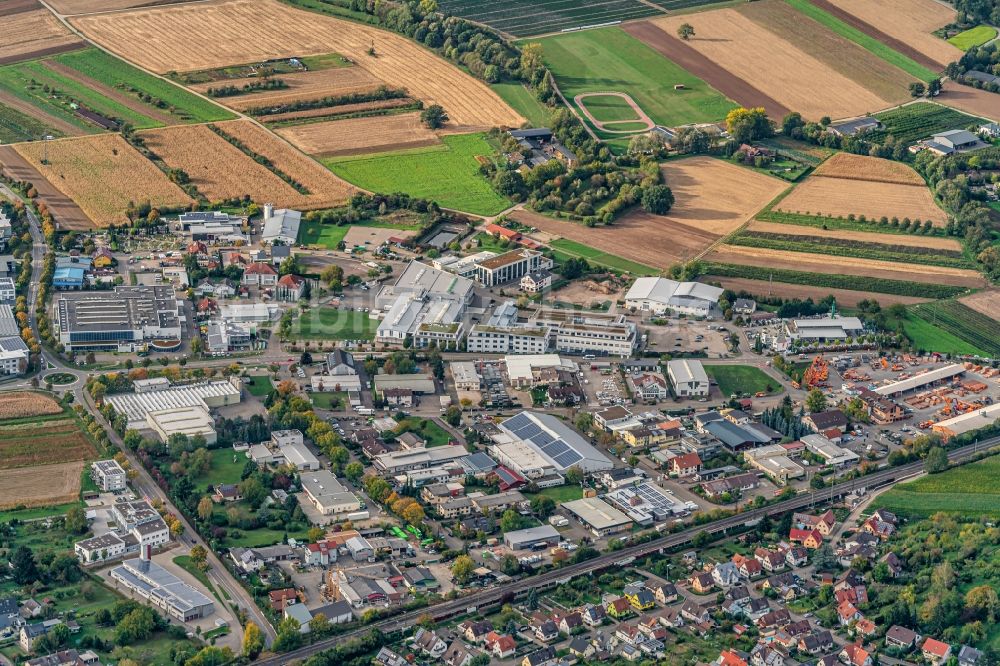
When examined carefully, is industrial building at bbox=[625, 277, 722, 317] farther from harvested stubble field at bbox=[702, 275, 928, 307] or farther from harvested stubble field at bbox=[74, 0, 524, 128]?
harvested stubble field at bbox=[74, 0, 524, 128]

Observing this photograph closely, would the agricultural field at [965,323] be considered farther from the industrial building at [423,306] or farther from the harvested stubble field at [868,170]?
the industrial building at [423,306]

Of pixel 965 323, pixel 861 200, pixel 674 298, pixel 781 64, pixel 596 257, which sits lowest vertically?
pixel 596 257

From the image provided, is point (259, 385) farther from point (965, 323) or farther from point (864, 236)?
point (864, 236)

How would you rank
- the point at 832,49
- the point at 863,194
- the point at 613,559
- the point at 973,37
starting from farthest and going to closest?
the point at 973,37 < the point at 832,49 < the point at 863,194 < the point at 613,559

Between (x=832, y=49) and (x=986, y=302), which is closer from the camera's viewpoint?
(x=986, y=302)

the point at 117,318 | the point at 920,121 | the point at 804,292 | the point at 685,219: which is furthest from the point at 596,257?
the point at 920,121

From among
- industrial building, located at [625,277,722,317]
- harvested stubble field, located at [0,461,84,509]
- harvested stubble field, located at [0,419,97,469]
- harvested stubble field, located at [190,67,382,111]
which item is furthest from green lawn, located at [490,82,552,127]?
harvested stubble field, located at [0,461,84,509]
